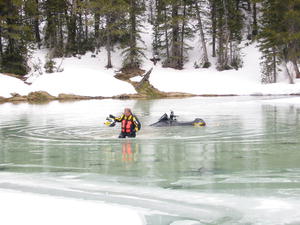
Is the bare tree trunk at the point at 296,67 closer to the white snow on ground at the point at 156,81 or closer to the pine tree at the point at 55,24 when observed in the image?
the white snow on ground at the point at 156,81

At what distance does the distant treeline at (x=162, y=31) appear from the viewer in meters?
39.3

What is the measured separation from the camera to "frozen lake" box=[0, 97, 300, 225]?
208 inches

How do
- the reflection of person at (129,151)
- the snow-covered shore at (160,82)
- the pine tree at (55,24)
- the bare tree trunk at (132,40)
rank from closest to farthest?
1. the reflection of person at (129,151)
2. the snow-covered shore at (160,82)
3. the bare tree trunk at (132,40)
4. the pine tree at (55,24)

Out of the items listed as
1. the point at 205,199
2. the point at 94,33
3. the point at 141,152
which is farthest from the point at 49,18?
the point at 205,199

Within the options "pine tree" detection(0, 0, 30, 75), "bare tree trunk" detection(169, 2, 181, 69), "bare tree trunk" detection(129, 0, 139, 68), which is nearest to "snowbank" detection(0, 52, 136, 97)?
"pine tree" detection(0, 0, 30, 75)

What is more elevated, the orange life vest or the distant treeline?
the distant treeline

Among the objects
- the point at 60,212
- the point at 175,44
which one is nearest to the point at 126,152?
the point at 60,212

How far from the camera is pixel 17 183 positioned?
6840 millimetres

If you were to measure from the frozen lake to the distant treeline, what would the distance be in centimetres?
2804

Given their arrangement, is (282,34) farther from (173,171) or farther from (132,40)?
(173,171)

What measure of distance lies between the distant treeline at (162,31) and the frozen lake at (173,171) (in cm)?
2804

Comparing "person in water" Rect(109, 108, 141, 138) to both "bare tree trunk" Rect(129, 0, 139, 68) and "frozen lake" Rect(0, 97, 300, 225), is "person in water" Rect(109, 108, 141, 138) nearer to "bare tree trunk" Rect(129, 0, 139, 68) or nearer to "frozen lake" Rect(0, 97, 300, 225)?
"frozen lake" Rect(0, 97, 300, 225)

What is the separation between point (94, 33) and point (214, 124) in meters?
39.7

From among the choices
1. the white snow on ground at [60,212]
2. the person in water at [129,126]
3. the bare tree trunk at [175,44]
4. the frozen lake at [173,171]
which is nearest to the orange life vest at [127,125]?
the person in water at [129,126]
